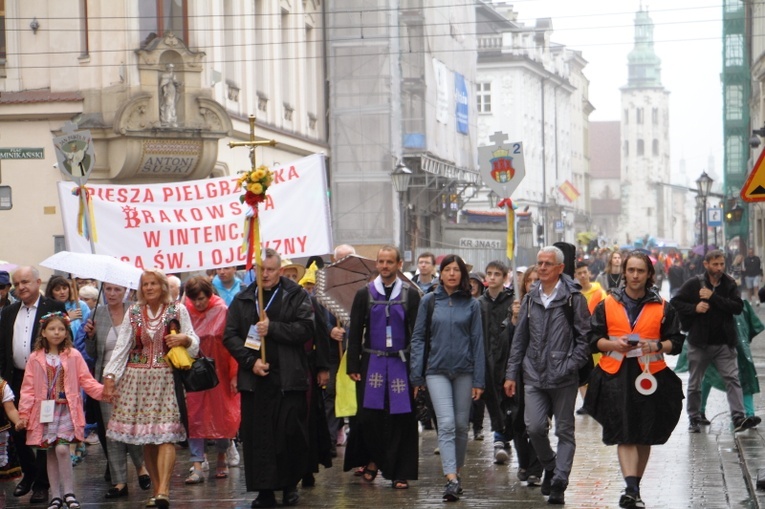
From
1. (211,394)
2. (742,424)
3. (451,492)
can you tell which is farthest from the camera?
(742,424)

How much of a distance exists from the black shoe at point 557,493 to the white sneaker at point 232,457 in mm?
3750

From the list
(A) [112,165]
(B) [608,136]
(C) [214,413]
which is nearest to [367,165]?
(A) [112,165]

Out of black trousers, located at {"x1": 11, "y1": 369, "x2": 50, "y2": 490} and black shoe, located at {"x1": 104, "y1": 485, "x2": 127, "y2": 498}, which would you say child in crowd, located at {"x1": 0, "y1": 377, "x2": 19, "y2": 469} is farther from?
black shoe, located at {"x1": 104, "y1": 485, "x2": 127, "y2": 498}

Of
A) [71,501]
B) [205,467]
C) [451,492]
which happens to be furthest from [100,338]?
[451,492]

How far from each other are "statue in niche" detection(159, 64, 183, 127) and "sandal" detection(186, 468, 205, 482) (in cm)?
1511

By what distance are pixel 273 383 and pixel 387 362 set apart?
1.05 m

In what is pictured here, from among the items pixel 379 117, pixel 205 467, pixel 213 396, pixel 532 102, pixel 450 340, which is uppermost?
pixel 532 102

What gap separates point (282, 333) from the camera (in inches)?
429

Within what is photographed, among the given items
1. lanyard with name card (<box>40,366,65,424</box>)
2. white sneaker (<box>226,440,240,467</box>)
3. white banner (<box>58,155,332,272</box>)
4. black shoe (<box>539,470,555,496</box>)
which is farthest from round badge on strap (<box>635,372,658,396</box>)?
white banner (<box>58,155,332,272</box>)

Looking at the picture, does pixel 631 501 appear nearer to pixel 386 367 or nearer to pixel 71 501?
pixel 386 367

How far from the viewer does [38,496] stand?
1141 cm

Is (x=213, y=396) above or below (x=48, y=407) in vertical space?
below

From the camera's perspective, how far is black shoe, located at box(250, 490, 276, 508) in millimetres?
10617

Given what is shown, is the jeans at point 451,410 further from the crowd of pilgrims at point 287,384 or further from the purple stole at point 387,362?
the purple stole at point 387,362
